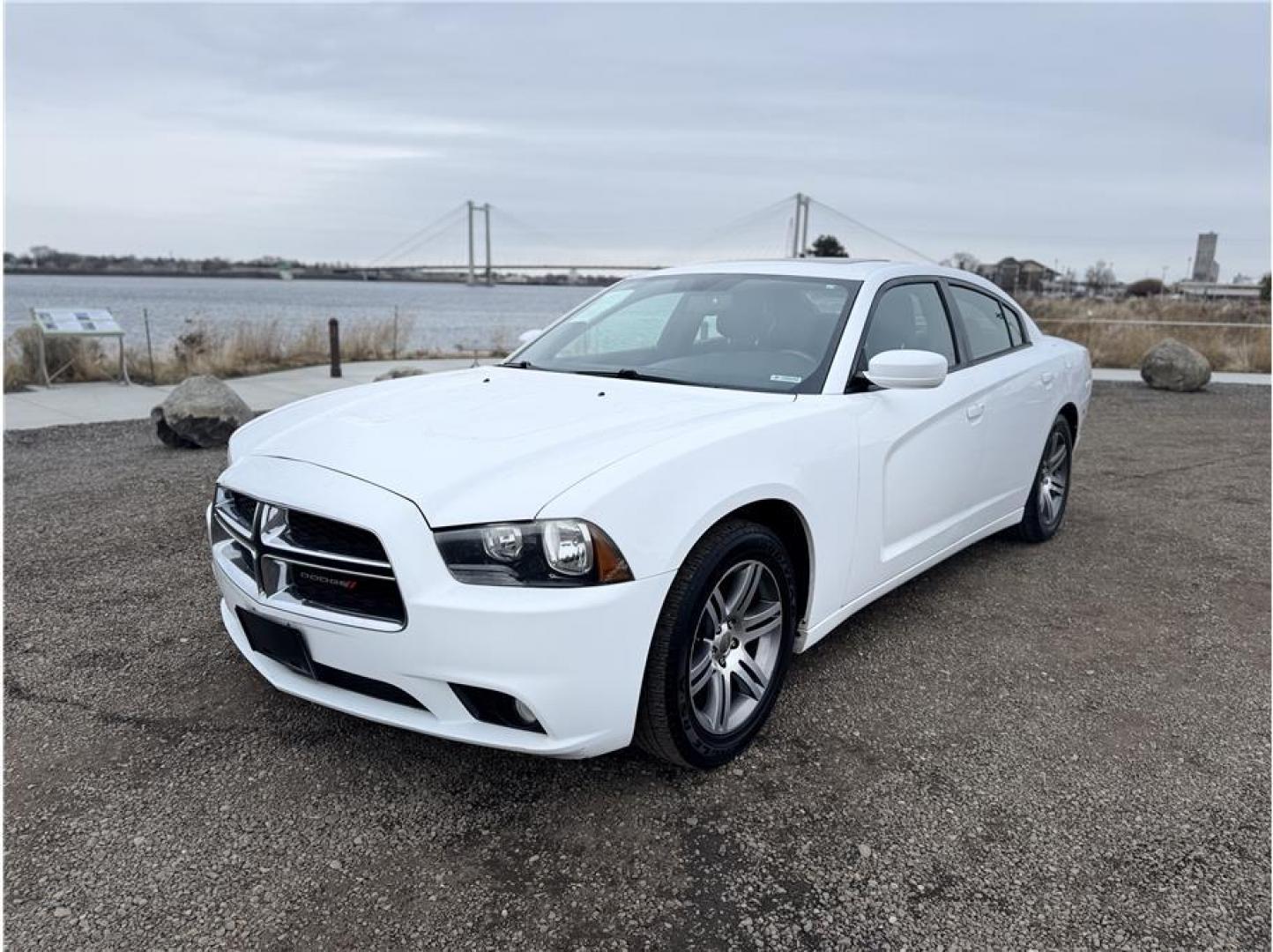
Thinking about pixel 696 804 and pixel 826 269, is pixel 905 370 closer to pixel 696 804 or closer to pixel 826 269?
pixel 826 269

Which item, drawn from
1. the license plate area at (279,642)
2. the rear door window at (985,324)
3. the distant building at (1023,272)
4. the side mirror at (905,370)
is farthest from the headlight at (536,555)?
the distant building at (1023,272)

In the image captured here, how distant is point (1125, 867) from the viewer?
251cm

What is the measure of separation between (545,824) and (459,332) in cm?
2626

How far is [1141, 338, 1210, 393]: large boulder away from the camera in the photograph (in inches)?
520

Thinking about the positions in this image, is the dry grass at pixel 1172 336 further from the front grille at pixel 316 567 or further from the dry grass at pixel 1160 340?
the front grille at pixel 316 567

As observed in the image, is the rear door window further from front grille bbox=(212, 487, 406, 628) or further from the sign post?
the sign post

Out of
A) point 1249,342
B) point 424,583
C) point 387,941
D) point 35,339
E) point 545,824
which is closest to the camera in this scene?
point 387,941

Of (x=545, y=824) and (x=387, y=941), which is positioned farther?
(x=545, y=824)

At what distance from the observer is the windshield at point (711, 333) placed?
3607 millimetres

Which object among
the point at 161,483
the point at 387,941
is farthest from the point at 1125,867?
the point at 161,483

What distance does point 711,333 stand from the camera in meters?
3.94

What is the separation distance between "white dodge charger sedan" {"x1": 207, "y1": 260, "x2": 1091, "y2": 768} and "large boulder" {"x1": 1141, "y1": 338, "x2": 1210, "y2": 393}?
1085cm

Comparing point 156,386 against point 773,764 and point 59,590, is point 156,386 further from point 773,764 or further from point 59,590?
point 773,764

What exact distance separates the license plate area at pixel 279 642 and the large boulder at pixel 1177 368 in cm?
1365
